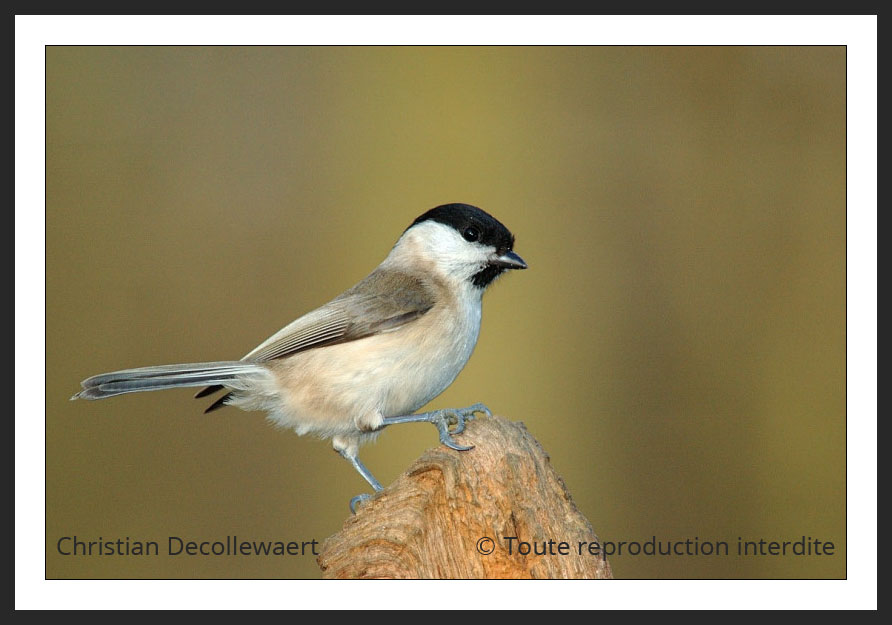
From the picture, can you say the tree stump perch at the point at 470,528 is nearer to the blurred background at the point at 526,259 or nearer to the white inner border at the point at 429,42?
the white inner border at the point at 429,42

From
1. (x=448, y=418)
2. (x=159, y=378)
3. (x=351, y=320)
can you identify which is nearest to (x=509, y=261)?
(x=351, y=320)

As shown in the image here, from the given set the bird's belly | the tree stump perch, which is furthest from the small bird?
the tree stump perch

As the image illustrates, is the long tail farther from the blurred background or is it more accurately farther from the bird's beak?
the blurred background

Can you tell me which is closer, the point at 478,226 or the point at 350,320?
the point at 350,320

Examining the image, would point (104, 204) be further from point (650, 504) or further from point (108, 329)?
point (650, 504)

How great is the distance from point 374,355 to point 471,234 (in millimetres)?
711

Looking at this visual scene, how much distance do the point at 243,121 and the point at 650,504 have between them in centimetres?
364

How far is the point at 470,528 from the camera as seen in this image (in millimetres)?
2549

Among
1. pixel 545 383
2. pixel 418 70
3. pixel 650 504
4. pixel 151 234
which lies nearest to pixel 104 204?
pixel 151 234

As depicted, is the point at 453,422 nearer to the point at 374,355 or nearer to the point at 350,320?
the point at 374,355

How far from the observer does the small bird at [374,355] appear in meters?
3.15

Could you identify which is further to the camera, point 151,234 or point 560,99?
point 560,99

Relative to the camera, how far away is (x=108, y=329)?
5.01m

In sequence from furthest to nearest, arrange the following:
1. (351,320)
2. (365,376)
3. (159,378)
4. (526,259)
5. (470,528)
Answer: (526,259) < (351,320) < (365,376) < (159,378) < (470,528)
